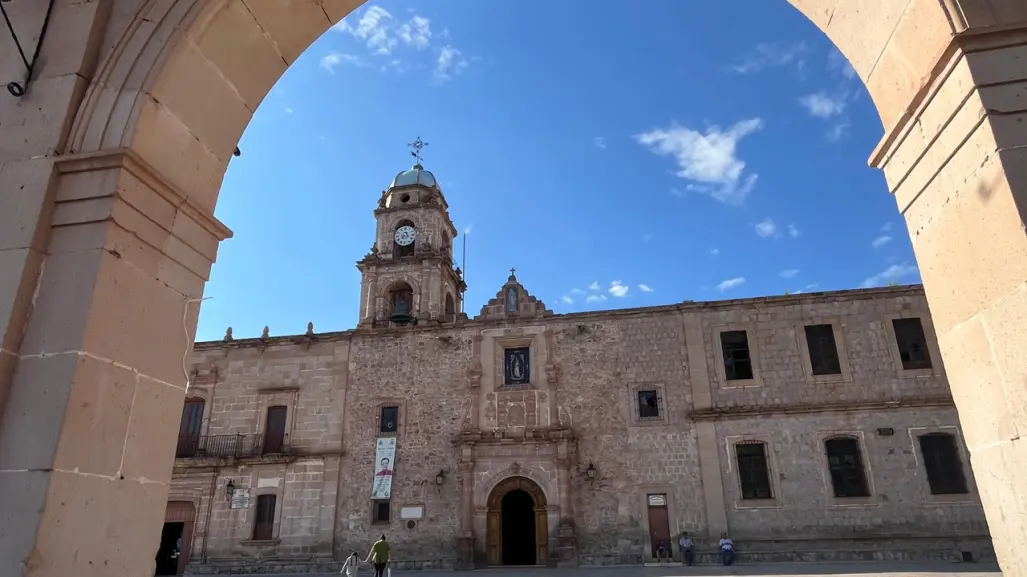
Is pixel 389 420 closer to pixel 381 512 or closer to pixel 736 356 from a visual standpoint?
pixel 381 512

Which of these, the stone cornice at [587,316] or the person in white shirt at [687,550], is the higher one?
the stone cornice at [587,316]

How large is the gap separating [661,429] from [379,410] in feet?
28.3

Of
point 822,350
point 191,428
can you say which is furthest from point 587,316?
point 191,428

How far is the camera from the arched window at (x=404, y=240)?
2767 centimetres

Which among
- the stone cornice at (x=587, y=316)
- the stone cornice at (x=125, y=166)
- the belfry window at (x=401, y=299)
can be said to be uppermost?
the belfry window at (x=401, y=299)

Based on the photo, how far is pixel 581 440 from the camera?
19156 millimetres

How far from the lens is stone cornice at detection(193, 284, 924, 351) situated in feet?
62.3

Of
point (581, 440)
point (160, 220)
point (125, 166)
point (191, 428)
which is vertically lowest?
point (160, 220)

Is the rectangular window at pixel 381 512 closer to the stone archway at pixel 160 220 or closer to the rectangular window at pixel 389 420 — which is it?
the rectangular window at pixel 389 420

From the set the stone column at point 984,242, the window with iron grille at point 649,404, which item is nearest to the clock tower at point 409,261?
the window with iron grille at point 649,404

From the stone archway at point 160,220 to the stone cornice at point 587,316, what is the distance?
55.6 ft

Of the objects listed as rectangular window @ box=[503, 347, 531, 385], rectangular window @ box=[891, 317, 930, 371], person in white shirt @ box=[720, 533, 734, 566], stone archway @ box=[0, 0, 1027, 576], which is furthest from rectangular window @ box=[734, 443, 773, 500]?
stone archway @ box=[0, 0, 1027, 576]

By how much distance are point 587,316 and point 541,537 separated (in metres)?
6.62

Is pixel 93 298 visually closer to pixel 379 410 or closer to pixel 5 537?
pixel 5 537
